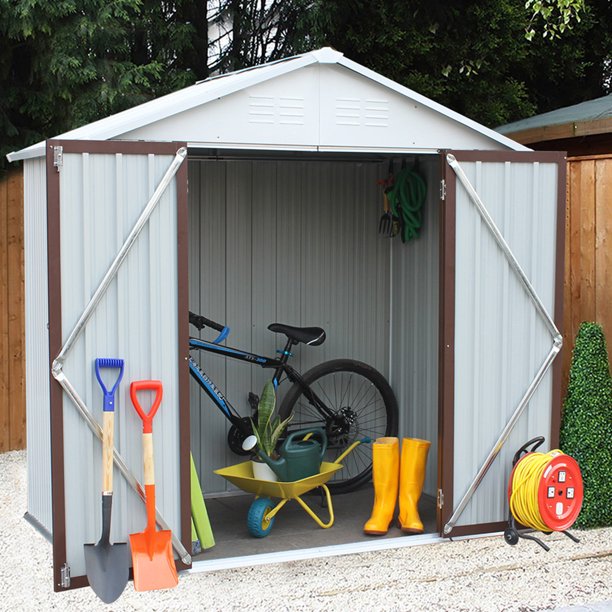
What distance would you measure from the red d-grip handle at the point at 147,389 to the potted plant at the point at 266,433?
3.21 feet

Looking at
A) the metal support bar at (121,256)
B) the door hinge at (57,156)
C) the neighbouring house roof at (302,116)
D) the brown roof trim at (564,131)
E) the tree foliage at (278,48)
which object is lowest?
the metal support bar at (121,256)

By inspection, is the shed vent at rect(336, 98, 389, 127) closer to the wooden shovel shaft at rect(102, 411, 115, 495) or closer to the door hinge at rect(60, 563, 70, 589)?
the wooden shovel shaft at rect(102, 411, 115, 495)

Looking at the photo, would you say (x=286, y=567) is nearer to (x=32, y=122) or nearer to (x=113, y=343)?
(x=113, y=343)

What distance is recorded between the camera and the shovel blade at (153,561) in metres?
4.31

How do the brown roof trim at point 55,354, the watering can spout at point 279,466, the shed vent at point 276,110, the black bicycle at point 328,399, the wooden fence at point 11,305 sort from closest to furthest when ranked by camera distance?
1. the brown roof trim at point 55,354
2. the shed vent at point 276,110
3. the watering can spout at point 279,466
4. the black bicycle at point 328,399
5. the wooden fence at point 11,305

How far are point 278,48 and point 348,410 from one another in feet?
11.4

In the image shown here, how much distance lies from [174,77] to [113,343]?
3547 mm

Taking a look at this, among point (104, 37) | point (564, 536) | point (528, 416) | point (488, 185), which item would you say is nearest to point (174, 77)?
point (104, 37)

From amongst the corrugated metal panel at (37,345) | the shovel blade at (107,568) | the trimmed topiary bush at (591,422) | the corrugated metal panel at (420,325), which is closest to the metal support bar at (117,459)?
the shovel blade at (107,568)

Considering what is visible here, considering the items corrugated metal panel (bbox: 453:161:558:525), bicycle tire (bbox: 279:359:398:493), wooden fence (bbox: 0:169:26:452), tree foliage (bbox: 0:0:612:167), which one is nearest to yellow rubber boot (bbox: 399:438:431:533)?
corrugated metal panel (bbox: 453:161:558:525)

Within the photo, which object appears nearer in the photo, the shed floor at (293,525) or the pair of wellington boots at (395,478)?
the shed floor at (293,525)

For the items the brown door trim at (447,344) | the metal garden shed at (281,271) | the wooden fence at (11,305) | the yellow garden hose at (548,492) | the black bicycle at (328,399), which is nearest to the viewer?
the metal garden shed at (281,271)

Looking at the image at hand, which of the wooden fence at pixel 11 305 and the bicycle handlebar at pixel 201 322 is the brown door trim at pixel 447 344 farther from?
the wooden fence at pixel 11 305

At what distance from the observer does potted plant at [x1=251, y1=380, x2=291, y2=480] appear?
5402mm
